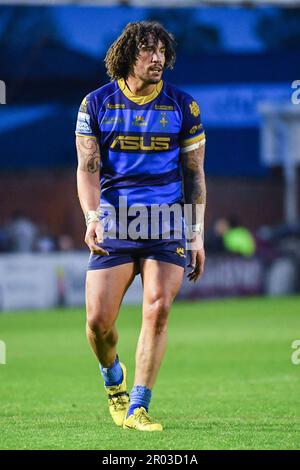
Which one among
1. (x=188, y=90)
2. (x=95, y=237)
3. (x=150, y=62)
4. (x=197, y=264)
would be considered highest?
(x=188, y=90)

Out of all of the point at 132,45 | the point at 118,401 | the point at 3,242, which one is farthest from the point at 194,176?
the point at 3,242

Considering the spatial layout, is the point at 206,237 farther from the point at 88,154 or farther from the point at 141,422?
the point at 141,422

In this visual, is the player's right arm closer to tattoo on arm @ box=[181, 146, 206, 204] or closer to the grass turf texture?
tattoo on arm @ box=[181, 146, 206, 204]

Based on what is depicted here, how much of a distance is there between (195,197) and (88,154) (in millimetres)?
828

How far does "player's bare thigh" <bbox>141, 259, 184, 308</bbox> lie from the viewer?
27.4 ft

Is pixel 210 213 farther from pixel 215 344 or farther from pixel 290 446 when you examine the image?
pixel 290 446

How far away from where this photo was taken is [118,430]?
328 inches

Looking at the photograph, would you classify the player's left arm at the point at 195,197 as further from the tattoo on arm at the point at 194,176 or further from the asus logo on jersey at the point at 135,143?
the asus logo on jersey at the point at 135,143

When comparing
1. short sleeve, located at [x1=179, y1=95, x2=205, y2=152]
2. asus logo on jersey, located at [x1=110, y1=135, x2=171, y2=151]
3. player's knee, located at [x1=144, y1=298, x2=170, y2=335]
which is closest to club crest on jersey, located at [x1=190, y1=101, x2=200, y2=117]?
short sleeve, located at [x1=179, y1=95, x2=205, y2=152]

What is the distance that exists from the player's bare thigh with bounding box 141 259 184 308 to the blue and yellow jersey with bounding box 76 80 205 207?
428 mm

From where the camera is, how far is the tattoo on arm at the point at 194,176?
869cm

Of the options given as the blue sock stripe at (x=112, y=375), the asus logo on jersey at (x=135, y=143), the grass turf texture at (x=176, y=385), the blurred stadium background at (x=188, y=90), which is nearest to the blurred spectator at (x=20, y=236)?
the blurred stadium background at (x=188, y=90)

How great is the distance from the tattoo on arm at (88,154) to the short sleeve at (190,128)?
0.59 meters

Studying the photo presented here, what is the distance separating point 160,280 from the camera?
8406 mm
